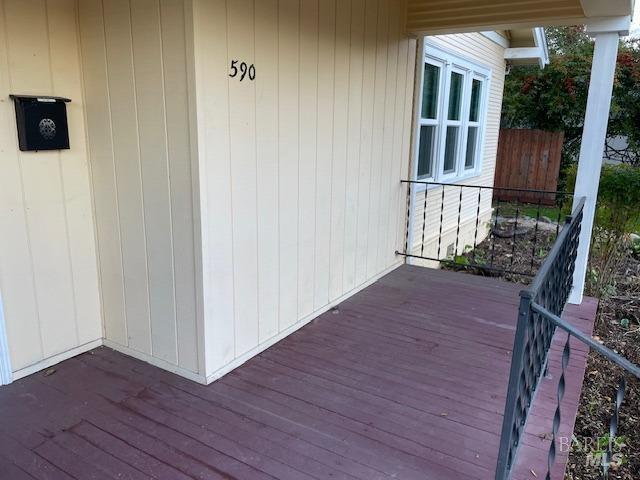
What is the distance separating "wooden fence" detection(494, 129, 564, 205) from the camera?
1092 cm

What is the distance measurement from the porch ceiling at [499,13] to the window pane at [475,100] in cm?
280

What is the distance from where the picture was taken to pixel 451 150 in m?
6.27

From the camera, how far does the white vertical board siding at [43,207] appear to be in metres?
2.32

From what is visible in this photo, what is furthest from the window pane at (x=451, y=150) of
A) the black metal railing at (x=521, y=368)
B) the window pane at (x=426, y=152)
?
the black metal railing at (x=521, y=368)

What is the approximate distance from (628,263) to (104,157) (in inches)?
232

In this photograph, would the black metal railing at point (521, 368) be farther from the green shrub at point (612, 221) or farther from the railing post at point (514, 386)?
the green shrub at point (612, 221)

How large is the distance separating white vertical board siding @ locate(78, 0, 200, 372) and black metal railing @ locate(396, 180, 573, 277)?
2613mm

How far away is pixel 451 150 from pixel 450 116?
46 cm

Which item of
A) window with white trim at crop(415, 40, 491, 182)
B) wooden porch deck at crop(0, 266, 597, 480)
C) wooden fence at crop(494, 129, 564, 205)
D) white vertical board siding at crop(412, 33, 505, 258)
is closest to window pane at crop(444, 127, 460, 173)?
window with white trim at crop(415, 40, 491, 182)

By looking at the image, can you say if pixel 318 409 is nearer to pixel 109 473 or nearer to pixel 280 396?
pixel 280 396

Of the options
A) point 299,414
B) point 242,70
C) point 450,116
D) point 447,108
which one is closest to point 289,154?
point 242,70

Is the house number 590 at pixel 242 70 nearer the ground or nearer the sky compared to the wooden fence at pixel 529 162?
nearer the sky

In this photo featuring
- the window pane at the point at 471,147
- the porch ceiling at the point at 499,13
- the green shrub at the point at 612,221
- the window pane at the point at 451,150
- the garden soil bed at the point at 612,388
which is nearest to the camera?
the garden soil bed at the point at 612,388

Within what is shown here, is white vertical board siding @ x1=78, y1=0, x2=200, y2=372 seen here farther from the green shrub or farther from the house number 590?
the green shrub
